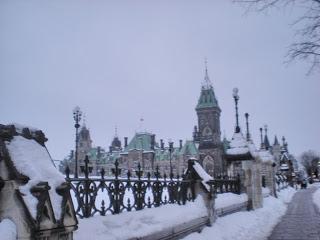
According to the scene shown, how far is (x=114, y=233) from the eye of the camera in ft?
19.6

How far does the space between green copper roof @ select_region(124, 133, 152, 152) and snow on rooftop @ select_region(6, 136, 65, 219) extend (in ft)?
372

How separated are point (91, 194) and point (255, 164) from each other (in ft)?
47.6

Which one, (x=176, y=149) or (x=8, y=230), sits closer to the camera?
(x=8, y=230)

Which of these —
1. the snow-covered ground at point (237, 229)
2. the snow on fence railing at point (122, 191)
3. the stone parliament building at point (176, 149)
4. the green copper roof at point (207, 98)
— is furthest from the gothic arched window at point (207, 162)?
the snow on fence railing at point (122, 191)

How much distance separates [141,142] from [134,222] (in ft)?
367

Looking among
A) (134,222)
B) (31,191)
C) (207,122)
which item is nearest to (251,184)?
(134,222)

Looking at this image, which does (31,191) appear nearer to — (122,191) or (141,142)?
(122,191)

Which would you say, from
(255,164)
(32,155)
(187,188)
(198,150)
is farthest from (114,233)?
(198,150)

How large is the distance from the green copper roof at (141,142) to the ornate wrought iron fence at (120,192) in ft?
353

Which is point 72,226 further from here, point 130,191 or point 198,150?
point 198,150

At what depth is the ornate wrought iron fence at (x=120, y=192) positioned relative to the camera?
593cm

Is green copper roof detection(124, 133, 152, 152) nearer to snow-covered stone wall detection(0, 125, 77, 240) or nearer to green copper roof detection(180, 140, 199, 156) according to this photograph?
green copper roof detection(180, 140, 199, 156)

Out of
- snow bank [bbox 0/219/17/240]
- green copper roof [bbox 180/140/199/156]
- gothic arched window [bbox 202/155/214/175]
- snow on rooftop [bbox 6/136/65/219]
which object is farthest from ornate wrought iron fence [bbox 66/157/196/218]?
gothic arched window [bbox 202/155/214/175]

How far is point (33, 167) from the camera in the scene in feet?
14.5
